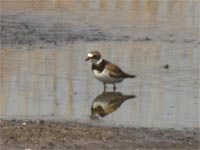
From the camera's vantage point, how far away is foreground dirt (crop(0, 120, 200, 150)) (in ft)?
26.6

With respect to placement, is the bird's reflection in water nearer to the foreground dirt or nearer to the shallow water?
the shallow water

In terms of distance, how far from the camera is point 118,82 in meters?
11.4

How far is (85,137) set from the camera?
8.39m

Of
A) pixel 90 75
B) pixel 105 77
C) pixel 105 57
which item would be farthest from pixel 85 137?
pixel 105 57

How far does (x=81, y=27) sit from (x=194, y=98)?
19.7 ft

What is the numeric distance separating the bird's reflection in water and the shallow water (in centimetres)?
7

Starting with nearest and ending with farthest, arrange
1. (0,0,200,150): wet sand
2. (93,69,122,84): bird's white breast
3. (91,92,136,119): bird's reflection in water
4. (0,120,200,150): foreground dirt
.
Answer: (0,120,200,150): foreground dirt < (0,0,200,150): wet sand < (91,92,136,119): bird's reflection in water < (93,69,122,84): bird's white breast

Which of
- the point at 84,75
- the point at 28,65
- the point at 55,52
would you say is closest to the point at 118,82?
the point at 84,75

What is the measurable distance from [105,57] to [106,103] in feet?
9.43

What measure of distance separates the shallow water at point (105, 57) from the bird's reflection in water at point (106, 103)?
0.07 metres

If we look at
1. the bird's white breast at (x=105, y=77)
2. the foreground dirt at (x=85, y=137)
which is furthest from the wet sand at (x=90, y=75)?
the bird's white breast at (x=105, y=77)

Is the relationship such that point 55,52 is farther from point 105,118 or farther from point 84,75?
point 105,118

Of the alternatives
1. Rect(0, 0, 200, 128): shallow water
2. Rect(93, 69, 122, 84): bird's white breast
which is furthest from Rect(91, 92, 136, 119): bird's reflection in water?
Rect(93, 69, 122, 84): bird's white breast

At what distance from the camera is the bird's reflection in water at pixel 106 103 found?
989cm
